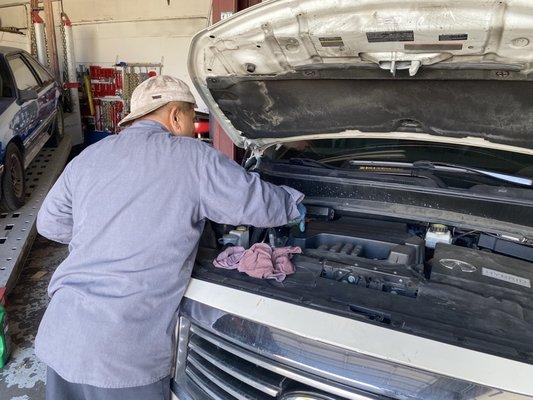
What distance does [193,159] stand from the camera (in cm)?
137

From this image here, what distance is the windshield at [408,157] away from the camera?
189 centimetres

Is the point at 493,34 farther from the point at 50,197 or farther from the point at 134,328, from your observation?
the point at 50,197

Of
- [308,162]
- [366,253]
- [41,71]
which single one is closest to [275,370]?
[366,253]

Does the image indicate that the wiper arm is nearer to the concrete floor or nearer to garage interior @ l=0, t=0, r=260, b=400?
garage interior @ l=0, t=0, r=260, b=400

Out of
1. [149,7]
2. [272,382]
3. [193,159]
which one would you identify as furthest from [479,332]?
[149,7]

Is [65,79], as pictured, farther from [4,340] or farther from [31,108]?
[4,340]

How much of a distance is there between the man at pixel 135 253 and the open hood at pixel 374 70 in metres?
0.49

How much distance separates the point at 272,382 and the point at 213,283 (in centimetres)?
37

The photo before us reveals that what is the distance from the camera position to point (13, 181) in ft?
13.0

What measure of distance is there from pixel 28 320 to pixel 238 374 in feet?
7.80

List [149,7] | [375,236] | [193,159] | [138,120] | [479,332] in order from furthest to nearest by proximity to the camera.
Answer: [149,7], [375,236], [138,120], [193,159], [479,332]

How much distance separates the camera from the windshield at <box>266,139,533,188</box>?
189cm

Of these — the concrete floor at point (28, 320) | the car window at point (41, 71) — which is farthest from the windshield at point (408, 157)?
the car window at point (41, 71)

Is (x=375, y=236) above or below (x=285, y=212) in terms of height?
below
